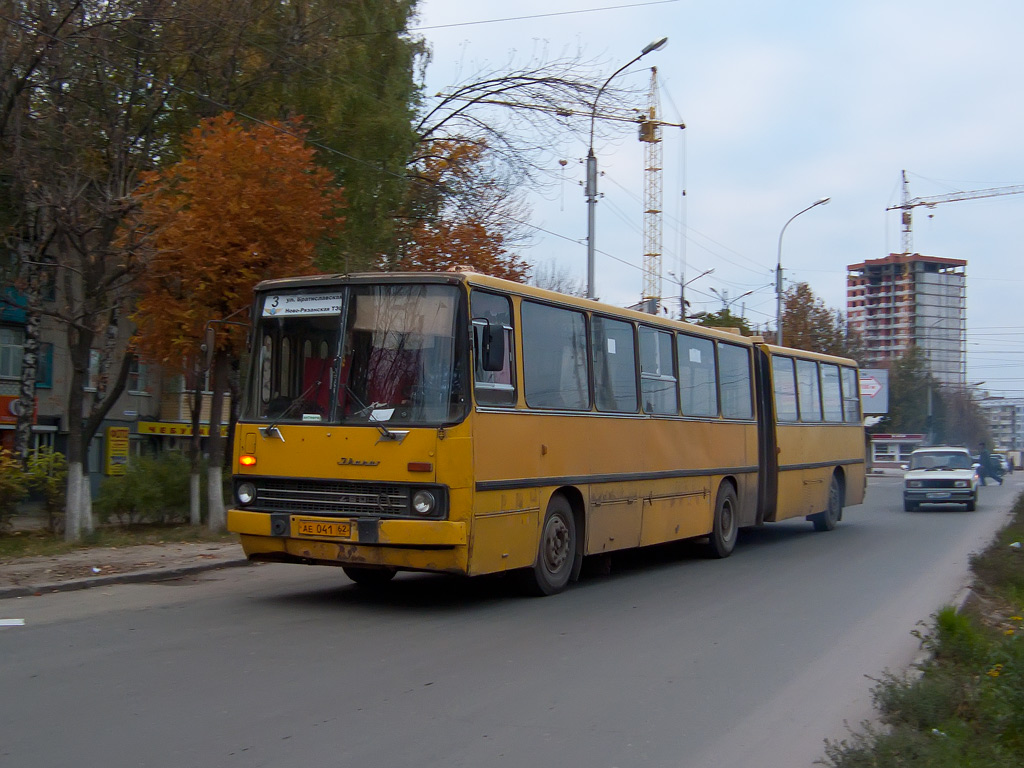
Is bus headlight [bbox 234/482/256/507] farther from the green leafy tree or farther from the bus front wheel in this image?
the green leafy tree

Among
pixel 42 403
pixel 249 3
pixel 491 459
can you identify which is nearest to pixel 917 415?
pixel 42 403

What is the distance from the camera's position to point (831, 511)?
829 inches

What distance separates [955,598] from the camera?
10.8 meters

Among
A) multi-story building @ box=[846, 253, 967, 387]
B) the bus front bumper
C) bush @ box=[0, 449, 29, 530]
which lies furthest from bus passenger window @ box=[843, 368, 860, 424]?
multi-story building @ box=[846, 253, 967, 387]

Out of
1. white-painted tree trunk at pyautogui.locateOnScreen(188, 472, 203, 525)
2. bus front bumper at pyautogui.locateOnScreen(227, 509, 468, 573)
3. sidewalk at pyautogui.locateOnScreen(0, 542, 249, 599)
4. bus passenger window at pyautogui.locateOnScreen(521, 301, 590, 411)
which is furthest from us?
white-painted tree trunk at pyautogui.locateOnScreen(188, 472, 203, 525)

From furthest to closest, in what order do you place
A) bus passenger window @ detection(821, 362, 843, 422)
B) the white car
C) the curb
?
1. the white car
2. bus passenger window @ detection(821, 362, 843, 422)
3. the curb

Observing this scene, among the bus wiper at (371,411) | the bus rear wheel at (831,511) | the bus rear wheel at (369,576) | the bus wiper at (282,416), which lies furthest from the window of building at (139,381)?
the bus wiper at (371,411)

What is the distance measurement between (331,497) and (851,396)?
1513cm

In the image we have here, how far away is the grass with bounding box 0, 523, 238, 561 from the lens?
44.2 ft

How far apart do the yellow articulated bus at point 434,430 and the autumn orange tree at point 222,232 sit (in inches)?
207

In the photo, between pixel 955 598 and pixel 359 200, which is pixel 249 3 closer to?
pixel 359 200

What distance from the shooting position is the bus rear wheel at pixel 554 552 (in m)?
10.8

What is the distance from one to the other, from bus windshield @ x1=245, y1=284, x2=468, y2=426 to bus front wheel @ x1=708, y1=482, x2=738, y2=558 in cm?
729

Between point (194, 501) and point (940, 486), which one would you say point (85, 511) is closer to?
point (194, 501)
